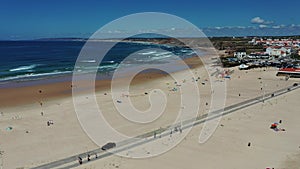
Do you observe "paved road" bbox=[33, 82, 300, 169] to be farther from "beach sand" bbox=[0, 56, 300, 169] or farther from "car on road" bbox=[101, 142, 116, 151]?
"beach sand" bbox=[0, 56, 300, 169]

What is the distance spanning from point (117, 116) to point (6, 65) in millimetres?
42630

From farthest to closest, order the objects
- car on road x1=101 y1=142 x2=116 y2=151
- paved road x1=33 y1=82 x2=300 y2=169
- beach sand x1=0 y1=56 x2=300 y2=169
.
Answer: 1. car on road x1=101 y1=142 x2=116 y2=151
2. beach sand x1=0 y1=56 x2=300 y2=169
3. paved road x1=33 y1=82 x2=300 y2=169

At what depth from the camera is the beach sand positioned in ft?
50.6

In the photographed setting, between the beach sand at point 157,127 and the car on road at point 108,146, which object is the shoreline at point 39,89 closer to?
the beach sand at point 157,127

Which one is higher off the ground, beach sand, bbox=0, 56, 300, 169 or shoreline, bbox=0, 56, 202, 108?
shoreline, bbox=0, 56, 202, 108

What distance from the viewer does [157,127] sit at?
69.1ft

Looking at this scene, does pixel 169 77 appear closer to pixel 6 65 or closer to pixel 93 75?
pixel 93 75

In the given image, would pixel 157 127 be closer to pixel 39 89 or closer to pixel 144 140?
pixel 144 140

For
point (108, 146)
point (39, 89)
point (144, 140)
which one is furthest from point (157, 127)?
point (39, 89)

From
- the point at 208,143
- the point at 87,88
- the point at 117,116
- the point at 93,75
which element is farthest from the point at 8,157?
the point at 93,75

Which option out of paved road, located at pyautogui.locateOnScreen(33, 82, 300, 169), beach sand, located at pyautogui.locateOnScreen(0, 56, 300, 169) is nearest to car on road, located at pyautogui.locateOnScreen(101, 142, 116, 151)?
paved road, located at pyautogui.locateOnScreen(33, 82, 300, 169)

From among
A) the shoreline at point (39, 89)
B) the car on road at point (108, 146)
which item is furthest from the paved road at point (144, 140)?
the shoreline at point (39, 89)

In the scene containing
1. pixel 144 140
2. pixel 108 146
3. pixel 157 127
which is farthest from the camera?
pixel 157 127

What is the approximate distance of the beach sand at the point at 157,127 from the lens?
1542cm
